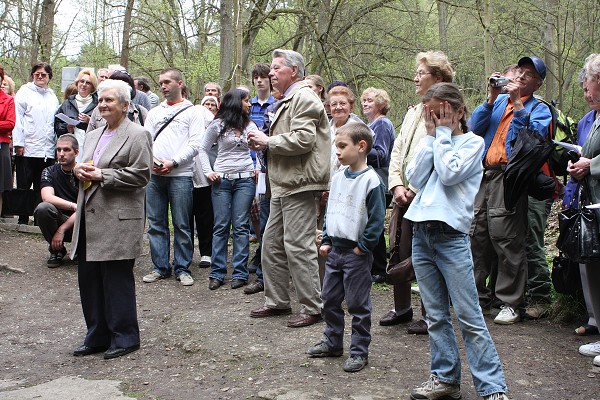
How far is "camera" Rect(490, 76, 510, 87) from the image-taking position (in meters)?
5.09

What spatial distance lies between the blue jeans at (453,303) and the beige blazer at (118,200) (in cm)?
231

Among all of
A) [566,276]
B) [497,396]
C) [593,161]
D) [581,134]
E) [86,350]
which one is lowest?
[86,350]

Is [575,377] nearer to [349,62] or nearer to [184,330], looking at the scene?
[184,330]

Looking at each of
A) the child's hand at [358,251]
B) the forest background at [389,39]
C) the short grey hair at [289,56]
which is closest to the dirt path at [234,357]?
the child's hand at [358,251]

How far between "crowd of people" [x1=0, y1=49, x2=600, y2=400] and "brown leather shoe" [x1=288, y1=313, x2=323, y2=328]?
0.02 metres

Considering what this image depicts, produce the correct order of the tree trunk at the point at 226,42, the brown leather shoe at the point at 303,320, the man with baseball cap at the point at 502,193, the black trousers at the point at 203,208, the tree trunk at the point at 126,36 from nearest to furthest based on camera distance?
the man with baseball cap at the point at 502,193
the brown leather shoe at the point at 303,320
the black trousers at the point at 203,208
the tree trunk at the point at 226,42
the tree trunk at the point at 126,36

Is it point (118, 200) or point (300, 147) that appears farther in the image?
point (300, 147)

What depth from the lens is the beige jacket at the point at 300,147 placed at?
5297 mm

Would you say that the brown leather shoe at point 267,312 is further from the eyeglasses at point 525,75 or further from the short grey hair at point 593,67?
the short grey hair at point 593,67

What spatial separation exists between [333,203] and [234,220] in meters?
2.54

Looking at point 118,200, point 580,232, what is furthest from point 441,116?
point 118,200

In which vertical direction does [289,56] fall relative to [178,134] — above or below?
above

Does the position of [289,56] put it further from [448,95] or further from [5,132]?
[5,132]

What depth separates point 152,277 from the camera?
23.8 feet
